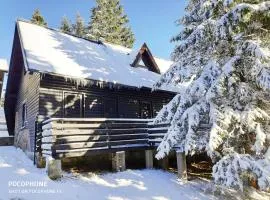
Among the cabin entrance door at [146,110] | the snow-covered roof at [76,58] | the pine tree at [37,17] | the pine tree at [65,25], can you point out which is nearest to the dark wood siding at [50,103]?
the snow-covered roof at [76,58]

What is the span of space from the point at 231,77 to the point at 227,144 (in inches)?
72.1

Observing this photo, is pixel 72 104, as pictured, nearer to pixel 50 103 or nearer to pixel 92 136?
pixel 50 103

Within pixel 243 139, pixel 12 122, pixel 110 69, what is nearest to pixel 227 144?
pixel 243 139

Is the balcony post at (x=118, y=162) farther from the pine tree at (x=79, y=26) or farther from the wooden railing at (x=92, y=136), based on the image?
the pine tree at (x=79, y=26)

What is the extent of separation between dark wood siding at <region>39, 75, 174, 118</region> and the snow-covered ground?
3.37m

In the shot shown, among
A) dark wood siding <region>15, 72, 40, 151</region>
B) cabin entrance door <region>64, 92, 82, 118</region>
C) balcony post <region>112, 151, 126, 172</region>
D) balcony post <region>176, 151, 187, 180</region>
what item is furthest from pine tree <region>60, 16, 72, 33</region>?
balcony post <region>176, 151, 187, 180</region>

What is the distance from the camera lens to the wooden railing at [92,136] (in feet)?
28.2

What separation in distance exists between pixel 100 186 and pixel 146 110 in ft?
27.9

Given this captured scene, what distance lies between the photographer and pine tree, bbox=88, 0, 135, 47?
34344 mm

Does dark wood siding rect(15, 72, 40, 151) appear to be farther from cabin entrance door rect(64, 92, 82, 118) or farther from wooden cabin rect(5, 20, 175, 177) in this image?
cabin entrance door rect(64, 92, 82, 118)

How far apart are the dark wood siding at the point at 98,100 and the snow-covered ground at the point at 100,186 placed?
3373mm

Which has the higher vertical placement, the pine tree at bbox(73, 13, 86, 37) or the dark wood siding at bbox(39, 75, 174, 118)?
the pine tree at bbox(73, 13, 86, 37)

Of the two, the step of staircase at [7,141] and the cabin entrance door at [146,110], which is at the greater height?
the cabin entrance door at [146,110]

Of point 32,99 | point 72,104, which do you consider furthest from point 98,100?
point 32,99
